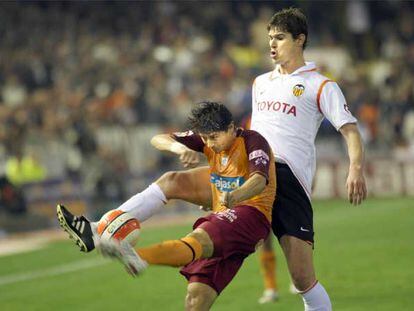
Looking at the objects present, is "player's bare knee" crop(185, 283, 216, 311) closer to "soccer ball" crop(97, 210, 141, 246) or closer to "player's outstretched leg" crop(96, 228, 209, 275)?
"player's outstretched leg" crop(96, 228, 209, 275)

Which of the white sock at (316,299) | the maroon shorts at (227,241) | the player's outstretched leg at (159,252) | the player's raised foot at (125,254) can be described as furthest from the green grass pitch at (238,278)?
the player's raised foot at (125,254)

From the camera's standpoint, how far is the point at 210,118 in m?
8.09

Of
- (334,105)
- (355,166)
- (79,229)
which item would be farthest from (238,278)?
(79,229)

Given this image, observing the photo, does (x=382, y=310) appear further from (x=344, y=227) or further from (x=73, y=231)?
(x=344, y=227)

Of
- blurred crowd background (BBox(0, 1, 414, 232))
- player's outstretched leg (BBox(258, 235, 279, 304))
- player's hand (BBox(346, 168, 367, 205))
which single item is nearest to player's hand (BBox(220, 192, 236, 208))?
player's hand (BBox(346, 168, 367, 205))

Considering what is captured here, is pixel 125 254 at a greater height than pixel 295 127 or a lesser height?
lesser

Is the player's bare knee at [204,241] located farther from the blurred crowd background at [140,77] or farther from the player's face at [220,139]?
the blurred crowd background at [140,77]

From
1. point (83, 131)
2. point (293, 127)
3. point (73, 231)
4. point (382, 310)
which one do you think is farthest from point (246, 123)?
point (83, 131)

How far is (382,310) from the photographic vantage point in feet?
36.2

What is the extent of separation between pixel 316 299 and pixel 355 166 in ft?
3.83

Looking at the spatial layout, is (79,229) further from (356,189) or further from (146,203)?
(356,189)

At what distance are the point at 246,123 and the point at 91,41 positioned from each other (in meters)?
16.4

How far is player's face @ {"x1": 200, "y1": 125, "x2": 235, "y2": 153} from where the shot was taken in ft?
26.7

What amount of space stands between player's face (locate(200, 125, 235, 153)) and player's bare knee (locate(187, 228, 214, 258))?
66 centimetres
